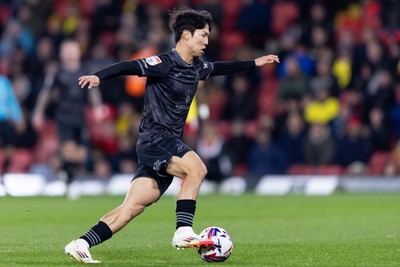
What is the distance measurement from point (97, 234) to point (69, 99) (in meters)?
8.96

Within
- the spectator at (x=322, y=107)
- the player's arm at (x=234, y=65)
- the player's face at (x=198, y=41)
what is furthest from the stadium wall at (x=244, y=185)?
the player's face at (x=198, y=41)

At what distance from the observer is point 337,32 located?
76.1 ft

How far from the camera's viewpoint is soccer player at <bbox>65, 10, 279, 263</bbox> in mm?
9320

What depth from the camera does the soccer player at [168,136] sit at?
9.32 metres

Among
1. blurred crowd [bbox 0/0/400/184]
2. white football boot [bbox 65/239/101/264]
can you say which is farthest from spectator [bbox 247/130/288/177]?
white football boot [bbox 65/239/101/264]

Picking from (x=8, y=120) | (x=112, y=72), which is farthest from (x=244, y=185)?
(x=112, y=72)

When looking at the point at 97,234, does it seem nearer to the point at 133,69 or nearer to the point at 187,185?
the point at 187,185

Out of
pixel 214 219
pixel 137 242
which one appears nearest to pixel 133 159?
pixel 214 219

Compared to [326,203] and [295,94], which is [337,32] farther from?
[326,203]

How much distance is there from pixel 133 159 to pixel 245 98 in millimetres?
2612

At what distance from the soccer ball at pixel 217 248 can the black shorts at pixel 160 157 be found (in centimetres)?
66

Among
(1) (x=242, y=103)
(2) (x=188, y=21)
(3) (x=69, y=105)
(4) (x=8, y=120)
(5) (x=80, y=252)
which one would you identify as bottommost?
(5) (x=80, y=252)

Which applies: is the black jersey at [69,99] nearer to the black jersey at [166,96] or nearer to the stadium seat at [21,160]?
the stadium seat at [21,160]

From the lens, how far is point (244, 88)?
22906mm
